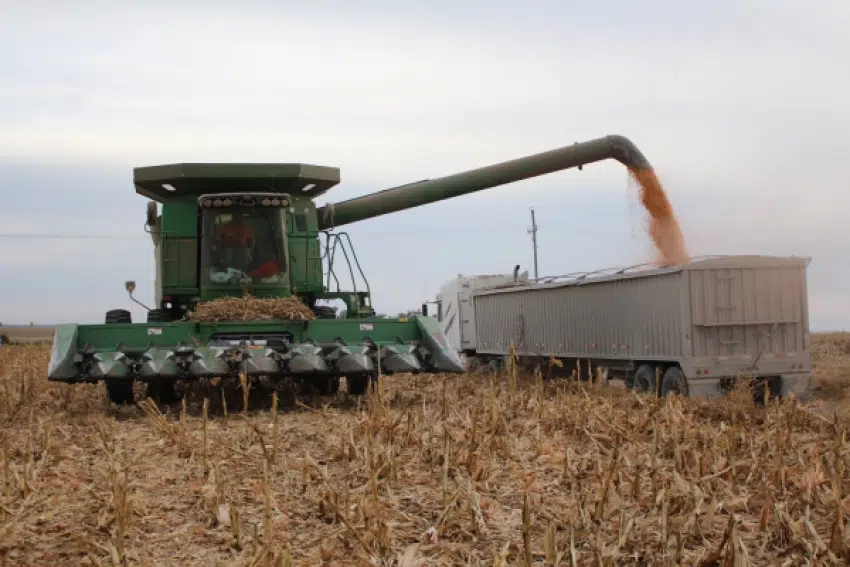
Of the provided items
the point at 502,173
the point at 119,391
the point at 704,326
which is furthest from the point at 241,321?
the point at 704,326

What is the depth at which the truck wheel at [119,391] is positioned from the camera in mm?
11328

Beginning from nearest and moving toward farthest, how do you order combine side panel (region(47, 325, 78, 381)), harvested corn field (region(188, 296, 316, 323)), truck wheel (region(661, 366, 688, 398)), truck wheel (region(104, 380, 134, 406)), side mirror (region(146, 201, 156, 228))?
combine side panel (region(47, 325, 78, 381))
truck wheel (region(104, 380, 134, 406))
harvested corn field (region(188, 296, 316, 323))
side mirror (region(146, 201, 156, 228))
truck wheel (region(661, 366, 688, 398))

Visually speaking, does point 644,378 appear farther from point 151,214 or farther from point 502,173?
point 151,214

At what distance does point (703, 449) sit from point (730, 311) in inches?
353

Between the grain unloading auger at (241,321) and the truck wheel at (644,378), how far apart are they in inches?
240

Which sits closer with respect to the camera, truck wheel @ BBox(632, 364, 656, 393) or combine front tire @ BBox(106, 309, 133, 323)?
combine front tire @ BBox(106, 309, 133, 323)

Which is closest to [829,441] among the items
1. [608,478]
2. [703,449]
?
[703,449]

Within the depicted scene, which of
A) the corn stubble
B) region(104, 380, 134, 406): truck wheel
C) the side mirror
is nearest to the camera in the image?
the corn stubble

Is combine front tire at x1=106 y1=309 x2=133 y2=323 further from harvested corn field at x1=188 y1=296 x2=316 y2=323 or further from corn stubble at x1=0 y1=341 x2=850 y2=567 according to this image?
corn stubble at x1=0 y1=341 x2=850 y2=567

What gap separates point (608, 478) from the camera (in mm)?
5801

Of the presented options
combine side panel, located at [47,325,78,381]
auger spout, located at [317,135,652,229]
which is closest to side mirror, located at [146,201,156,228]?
combine side panel, located at [47,325,78,381]

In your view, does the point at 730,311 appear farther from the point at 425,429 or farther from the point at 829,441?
the point at 425,429

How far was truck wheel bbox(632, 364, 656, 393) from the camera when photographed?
17.1 meters

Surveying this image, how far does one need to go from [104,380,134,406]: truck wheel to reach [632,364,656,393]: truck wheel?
9.23 m
